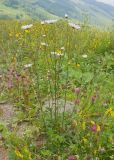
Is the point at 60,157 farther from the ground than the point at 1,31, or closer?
farther from the ground

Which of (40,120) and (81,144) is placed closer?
(81,144)

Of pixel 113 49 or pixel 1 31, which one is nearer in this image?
pixel 113 49

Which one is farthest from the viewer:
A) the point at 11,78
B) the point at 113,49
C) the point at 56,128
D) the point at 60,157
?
the point at 113,49

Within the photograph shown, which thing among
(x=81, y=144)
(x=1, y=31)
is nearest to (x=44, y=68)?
(x=81, y=144)

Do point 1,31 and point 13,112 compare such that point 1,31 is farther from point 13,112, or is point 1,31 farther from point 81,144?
point 81,144

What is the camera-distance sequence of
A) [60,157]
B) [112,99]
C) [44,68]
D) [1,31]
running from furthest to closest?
[1,31], [44,68], [112,99], [60,157]

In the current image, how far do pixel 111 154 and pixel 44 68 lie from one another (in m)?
3.02

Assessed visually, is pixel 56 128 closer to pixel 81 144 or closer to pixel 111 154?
pixel 81 144

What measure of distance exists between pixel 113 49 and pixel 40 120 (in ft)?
12.4

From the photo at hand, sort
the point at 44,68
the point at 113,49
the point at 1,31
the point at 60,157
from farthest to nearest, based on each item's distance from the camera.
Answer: the point at 1,31
the point at 113,49
the point at 44,68
the point at 60,157

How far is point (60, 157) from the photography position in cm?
345

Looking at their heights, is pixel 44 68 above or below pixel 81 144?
below

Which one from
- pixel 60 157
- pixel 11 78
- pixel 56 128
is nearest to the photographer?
pixel 60 157

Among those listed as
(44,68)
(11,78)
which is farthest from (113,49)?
(11,78)
